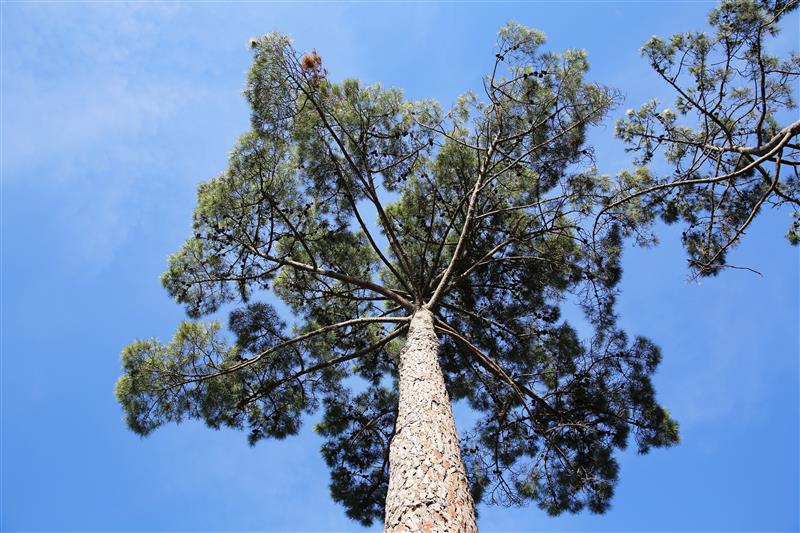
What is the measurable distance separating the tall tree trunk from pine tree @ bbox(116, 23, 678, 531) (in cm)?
85

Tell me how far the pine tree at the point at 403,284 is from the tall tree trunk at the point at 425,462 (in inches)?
33.5

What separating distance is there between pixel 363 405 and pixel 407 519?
15.0ft

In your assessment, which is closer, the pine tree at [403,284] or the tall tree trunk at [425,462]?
the tall tree trunk at [425,462]

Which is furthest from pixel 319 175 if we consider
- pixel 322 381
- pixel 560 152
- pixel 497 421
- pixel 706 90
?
pixel 706 90

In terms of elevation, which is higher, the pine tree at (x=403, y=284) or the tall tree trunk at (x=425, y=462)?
the pine tree at (x=403, y=284)

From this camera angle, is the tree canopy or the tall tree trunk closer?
the tall tree trunk

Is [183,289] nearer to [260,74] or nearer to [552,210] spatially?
[260,74]

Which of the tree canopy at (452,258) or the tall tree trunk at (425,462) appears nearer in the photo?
the tall tree trunk at (425,462)

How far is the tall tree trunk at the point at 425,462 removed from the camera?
12.0 feet

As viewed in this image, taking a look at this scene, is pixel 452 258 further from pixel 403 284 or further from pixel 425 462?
pixel 425 462

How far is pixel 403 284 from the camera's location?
737cm

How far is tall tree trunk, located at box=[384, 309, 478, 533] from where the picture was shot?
3.67 metres

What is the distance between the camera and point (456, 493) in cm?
395

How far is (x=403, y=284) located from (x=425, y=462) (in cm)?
340
